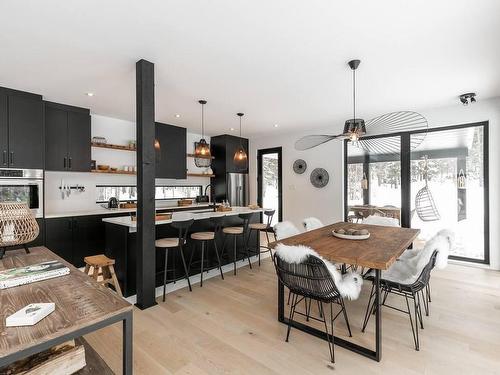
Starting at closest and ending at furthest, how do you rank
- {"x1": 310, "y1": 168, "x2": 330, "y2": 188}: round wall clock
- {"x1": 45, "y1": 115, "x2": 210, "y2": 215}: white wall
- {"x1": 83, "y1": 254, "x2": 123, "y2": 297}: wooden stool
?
{"x1": 83, "y1": 254, "x2": 123, "y2": 297}: wooden stool < {"x1": 45, "y1": 115, "x2": 210, "y2": 215}: white wall < {"x1": 310, "y1": 168, "x2": 330, "y2": 188}: round wall clock

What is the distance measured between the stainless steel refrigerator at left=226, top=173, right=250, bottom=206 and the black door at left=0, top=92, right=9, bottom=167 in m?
4.10

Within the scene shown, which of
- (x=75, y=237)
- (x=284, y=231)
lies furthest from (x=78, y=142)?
(x=284, y=231)

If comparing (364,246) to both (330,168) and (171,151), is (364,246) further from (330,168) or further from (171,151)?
(171,151)

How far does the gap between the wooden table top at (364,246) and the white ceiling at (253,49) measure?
1888 mm

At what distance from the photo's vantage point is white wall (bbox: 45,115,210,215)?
441 cm

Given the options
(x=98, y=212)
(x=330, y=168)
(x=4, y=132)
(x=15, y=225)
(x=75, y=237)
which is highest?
(x=4, y=132)

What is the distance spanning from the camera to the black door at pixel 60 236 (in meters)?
3.80

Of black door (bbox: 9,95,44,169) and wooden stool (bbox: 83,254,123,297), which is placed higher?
black door (bbox: 9,95,44,169)

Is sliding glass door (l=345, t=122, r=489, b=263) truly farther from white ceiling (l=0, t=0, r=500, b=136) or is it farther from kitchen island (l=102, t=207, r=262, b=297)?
kitchen island (l=102, t=207, r=262, b=297)

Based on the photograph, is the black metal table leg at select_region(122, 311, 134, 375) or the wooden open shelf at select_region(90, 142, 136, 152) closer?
the black metal table leg at select_region(122, 311, 134, 375)

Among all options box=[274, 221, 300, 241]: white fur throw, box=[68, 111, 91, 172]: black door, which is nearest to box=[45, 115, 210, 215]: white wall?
box=[68, 111, 91, 172]: black door

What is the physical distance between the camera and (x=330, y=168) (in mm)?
5961

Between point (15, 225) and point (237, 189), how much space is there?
5214 millimetres

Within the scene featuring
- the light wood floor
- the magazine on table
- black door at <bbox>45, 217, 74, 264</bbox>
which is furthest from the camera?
black door at <bbox>45, 217, 74, 264</bbox>
